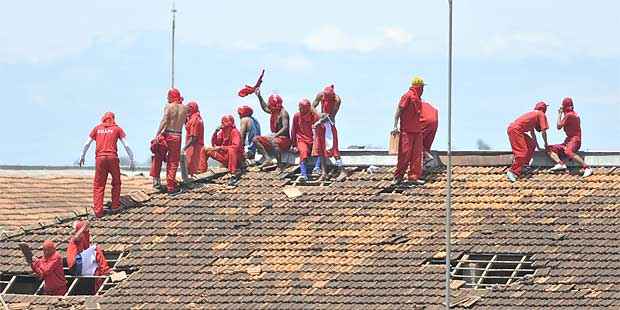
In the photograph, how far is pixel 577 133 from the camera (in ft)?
110

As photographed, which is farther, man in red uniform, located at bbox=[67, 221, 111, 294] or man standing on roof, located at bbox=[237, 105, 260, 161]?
man standing on roof, located at bbox=[237, 105, 260, 161]

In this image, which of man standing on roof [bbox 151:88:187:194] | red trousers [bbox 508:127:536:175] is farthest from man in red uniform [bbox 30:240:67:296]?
red trousers [bbox 508:127:536:175]

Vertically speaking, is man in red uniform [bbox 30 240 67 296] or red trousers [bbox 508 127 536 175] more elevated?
red trousers [bbox 508 127 536 175]

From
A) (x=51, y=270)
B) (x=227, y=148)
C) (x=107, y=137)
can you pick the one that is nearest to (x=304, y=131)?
(x=227, y=148)

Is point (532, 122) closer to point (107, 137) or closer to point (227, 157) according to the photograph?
point (227, 157)

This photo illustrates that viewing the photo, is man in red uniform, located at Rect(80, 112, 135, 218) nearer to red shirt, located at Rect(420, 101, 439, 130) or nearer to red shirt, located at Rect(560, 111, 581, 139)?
red shirt, located at Rect(420, 101, 439, 130)

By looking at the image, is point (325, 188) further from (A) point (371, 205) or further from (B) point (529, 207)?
(B) point (529, 207)

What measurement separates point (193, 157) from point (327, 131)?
290 centimetres

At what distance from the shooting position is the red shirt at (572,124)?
110ft

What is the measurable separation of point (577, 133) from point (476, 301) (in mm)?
5897

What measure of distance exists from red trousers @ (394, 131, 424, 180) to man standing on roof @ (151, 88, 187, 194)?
4.02 metres

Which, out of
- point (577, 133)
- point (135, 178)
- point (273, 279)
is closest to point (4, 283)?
point (273, 279)

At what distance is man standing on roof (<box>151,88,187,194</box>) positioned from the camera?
110 feet

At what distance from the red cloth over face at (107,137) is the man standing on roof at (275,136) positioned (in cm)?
295
